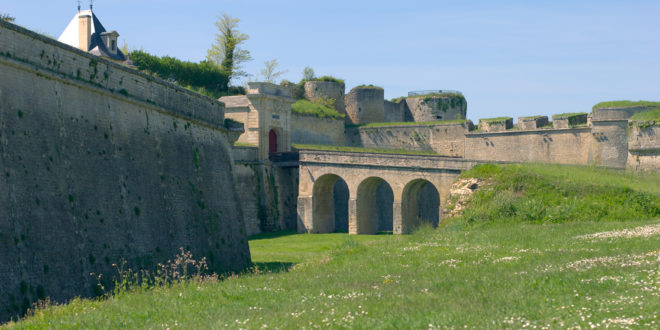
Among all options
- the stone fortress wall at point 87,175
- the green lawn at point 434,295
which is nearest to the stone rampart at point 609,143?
the green lawn at point 434,295

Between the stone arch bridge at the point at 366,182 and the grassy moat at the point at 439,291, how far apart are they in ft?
41.3

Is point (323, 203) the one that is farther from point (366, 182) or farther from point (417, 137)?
point (417, 137)

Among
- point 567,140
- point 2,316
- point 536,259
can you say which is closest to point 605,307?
point 536,259

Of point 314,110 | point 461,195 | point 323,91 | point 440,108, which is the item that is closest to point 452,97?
point 440,108

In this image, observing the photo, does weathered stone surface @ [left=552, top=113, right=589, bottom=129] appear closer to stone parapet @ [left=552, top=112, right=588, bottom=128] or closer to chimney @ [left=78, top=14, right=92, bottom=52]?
stone parapet @ [left=552, top=112, right=588, bottom=128]

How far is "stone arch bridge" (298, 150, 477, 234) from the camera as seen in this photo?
3728 cm

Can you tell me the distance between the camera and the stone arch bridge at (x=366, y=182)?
37281mm

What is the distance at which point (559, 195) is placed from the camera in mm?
30469

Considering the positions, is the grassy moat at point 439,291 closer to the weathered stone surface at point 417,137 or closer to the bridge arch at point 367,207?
the bridge arch at point 367,207

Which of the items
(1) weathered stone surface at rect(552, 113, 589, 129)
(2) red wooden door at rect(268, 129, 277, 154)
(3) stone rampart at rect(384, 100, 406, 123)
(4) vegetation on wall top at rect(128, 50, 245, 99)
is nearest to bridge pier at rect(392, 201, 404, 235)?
(2) red wooden door at rect(268, 129, 277, 154)

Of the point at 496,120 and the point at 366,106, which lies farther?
the point at 366,106

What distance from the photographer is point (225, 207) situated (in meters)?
23.8

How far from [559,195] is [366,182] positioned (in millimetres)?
12587

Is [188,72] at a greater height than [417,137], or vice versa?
[188,72]
